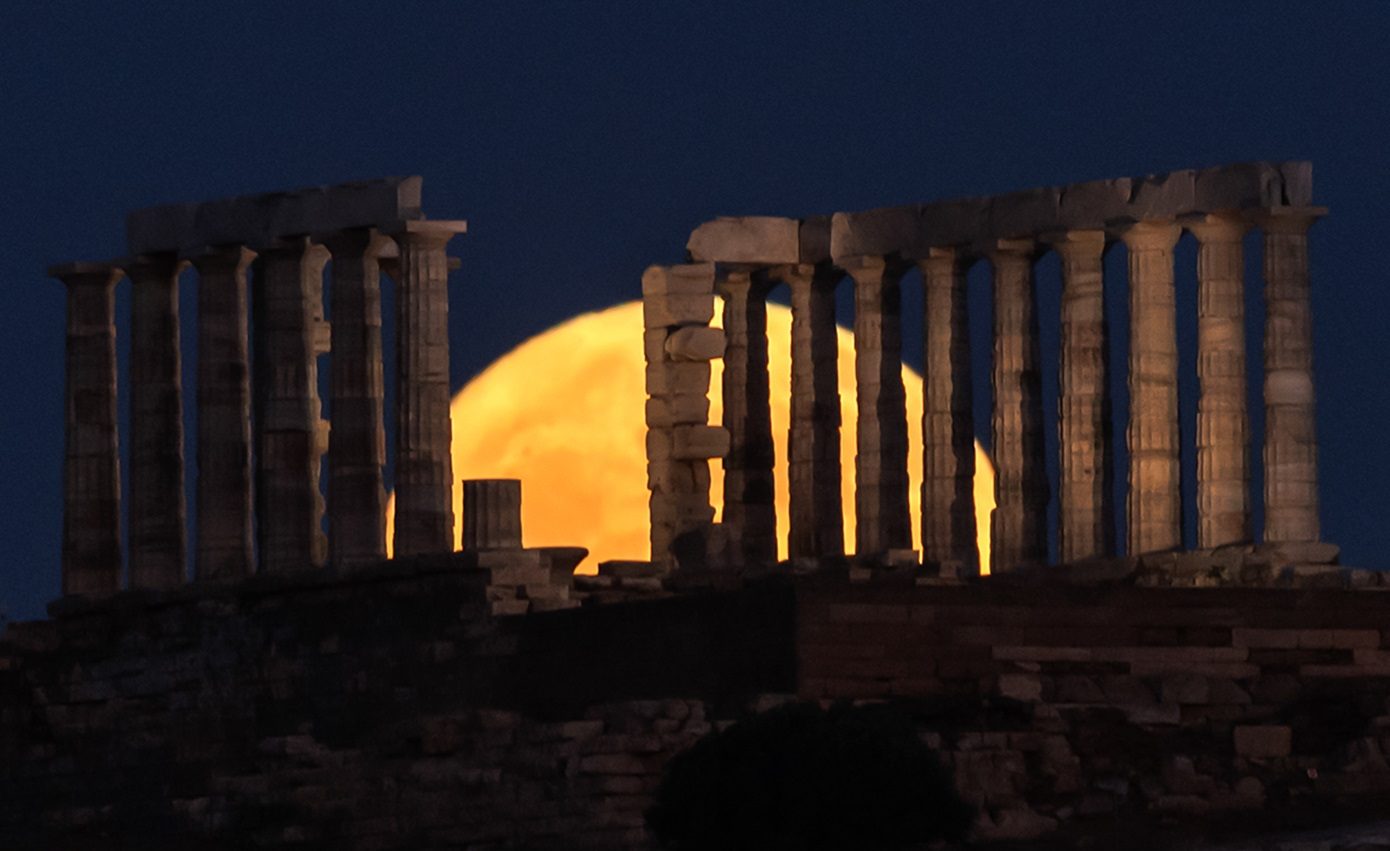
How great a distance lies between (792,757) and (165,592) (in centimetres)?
2570

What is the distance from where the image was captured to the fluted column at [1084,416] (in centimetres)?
10188

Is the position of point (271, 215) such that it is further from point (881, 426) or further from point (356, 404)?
point (881, 426)

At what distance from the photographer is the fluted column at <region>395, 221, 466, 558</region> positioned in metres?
95.2

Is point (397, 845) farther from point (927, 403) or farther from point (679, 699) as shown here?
point (927, 403)

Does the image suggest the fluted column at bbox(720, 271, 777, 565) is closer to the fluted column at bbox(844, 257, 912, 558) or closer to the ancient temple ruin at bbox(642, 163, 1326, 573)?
the ancient temple ruin at bbox(642, 163, 1326, 573)

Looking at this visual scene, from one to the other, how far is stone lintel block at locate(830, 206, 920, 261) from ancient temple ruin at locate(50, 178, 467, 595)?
8.81m

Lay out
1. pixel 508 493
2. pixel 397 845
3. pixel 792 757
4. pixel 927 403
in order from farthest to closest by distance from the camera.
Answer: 1. pixel 927 403
2. pixel 508 493
3. pixel 397 845
4. pixel 792 757

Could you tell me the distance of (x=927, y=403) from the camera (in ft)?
346

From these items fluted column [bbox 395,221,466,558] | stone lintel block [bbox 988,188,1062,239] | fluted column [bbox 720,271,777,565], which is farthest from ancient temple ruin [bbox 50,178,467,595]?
stone lintel block [bbox 988,188,1062,239]

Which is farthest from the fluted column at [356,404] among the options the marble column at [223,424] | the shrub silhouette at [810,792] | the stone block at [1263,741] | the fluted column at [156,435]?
→ the shrub silhouette at [810,792]

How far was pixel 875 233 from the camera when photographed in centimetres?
10519

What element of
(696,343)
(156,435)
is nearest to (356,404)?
(156,435)

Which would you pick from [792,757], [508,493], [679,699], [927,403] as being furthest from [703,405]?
[792,757]

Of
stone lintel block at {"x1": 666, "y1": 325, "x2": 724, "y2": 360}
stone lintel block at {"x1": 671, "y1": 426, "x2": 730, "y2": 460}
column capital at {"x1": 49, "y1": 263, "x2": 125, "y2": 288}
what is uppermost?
column capital at {"x1": 49, "y1": 263, "x2": 125, "y2": 288}
